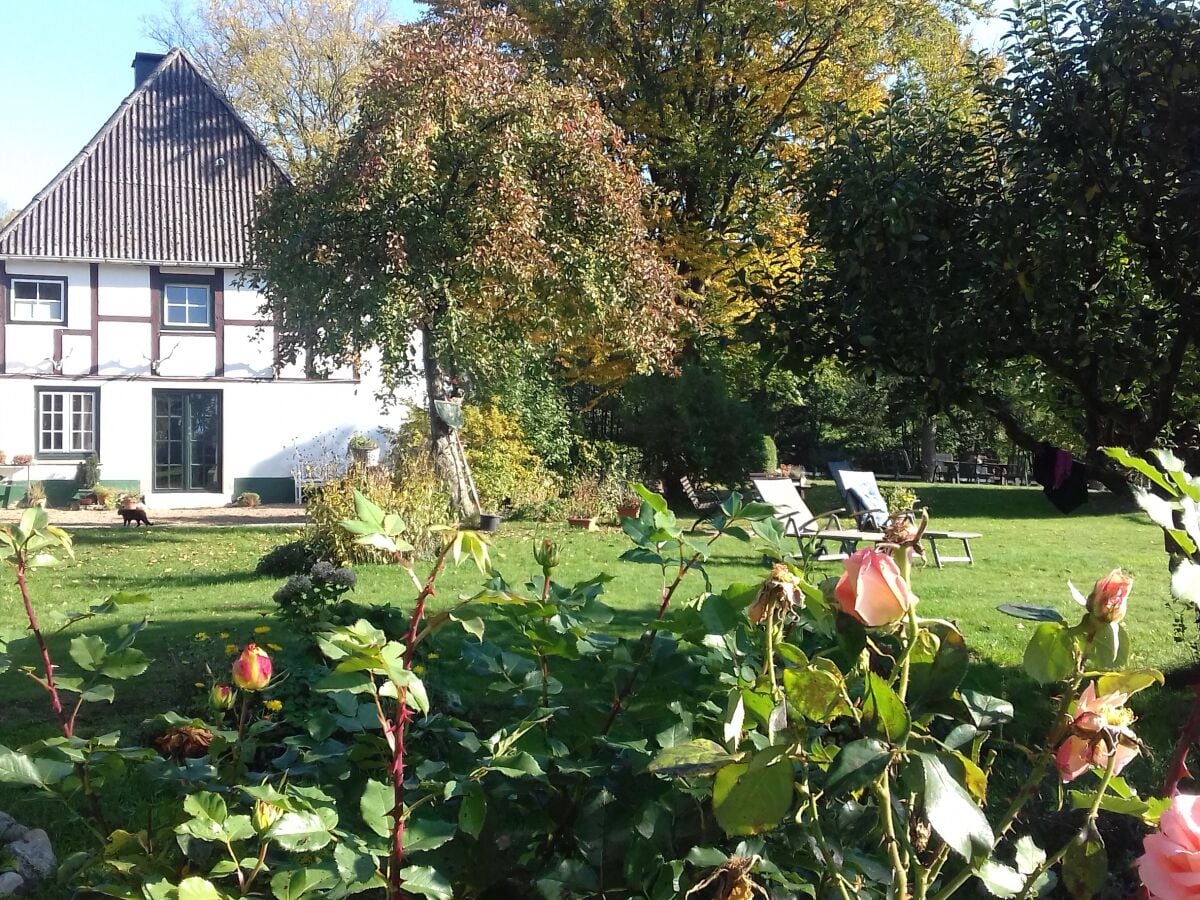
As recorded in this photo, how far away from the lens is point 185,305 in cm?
1964

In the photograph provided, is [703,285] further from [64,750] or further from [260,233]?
[64,750]

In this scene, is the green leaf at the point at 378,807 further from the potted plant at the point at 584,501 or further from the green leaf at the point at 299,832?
the potted plant at the point at 584,501

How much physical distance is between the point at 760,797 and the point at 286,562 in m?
9.02

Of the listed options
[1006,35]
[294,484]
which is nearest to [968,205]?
[1006,35]

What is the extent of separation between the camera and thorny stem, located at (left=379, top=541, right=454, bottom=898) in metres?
1.27

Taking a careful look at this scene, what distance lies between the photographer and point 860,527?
10.5 m

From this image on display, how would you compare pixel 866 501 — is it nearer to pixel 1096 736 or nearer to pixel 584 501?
pixel 584 501

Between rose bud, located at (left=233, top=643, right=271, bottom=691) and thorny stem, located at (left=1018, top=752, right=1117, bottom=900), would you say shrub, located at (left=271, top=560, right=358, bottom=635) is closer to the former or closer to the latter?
rose bud, located at (left=233, top=643, right=271, bottom=691)

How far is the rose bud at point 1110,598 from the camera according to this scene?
3.16 ft

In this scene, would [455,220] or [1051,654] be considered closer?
[1051,654]

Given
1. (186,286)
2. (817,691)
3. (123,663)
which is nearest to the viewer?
(817,691)

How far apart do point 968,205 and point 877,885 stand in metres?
4.16

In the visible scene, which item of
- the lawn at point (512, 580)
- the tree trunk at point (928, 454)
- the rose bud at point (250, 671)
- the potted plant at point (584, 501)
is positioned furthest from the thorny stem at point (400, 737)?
the tree trunk at point (928, 454)

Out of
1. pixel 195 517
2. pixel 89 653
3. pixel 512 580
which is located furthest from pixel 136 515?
pixel 89 653
